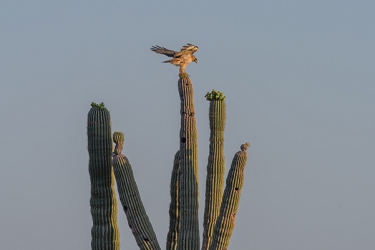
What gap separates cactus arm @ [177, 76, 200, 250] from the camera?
20.9 meters

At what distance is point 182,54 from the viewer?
22406 millimetres

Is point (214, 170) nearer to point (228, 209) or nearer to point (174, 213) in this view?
point (228, 209)

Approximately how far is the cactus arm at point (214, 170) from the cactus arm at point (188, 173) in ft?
1.00

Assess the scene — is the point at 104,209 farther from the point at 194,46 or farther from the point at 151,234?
the point at 194,46

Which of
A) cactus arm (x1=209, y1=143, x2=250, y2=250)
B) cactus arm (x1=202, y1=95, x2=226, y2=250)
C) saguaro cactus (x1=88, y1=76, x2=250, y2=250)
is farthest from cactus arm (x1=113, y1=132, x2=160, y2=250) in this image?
cactus arm (x1=209, y1=143, x2=250, y2=250)

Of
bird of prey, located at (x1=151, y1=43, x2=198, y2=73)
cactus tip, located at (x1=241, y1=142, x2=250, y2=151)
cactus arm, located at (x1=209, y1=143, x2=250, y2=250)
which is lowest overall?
cactus arm, located at (x1=209, y1=143, x2=250, y2=250)

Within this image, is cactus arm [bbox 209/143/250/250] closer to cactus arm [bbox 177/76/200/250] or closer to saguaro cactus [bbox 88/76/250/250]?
saguaro cactus [bbox 88/76/250/250]

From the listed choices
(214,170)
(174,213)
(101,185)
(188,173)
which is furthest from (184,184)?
(101,185)

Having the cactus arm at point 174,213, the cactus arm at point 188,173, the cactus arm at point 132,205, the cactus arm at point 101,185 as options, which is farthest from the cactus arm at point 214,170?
the cactus arm at point 101,185

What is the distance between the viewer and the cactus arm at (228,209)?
68.4ft

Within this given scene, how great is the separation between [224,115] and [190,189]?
5.03ft

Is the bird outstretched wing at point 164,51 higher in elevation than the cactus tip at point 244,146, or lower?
higher

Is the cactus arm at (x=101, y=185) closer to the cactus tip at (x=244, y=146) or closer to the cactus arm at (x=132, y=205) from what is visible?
the cactus arm at (x=132, y=205)

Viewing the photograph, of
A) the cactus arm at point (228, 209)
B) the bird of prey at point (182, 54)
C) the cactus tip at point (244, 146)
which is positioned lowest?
the cactus arm at point (228, 209)
